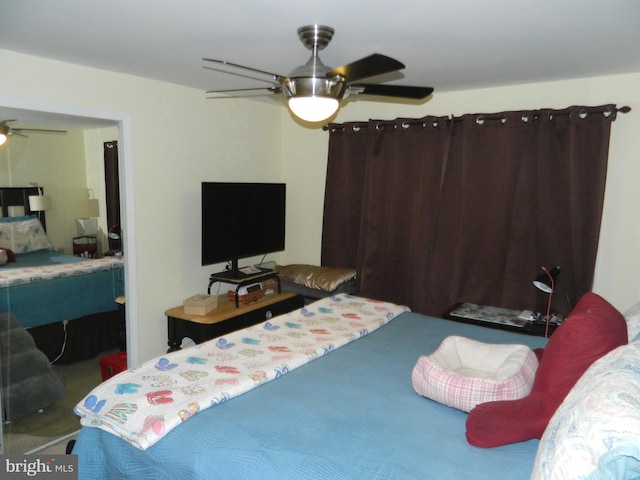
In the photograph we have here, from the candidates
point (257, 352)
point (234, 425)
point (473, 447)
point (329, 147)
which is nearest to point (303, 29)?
point (257, 352)

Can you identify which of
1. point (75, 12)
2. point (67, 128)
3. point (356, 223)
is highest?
point (75, 12)

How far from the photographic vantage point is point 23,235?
9.64 feet

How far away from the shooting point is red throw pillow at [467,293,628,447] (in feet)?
5.27

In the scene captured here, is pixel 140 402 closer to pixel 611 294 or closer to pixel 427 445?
pixel 427 445

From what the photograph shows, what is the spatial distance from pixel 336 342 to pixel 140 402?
107 centimetres

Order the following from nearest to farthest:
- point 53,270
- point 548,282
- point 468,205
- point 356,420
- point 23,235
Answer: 1. point 356,420
2. point 23,235
3. point 53,270
4. point 548,282
5. point 468,205

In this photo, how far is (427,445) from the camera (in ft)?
5.32

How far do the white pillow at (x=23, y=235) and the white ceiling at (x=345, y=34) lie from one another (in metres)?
0.63

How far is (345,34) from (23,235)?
2.30m

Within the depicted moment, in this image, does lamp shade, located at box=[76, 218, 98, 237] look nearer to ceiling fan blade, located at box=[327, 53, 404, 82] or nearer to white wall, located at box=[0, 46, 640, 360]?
white wall, located at box=[0, 46, 640, 360]

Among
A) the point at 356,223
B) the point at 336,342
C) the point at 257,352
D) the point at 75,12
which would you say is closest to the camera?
the point at 75,12

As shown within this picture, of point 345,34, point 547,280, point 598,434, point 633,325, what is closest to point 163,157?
point 345,34

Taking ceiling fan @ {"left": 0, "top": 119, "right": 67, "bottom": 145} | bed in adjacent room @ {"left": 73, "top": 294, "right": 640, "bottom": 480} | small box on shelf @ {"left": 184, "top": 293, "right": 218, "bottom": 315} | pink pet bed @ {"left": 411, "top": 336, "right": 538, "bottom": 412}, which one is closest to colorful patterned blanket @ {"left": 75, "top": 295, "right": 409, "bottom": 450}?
bed in adjacent room @ {"left": 73, "top": 294, "right": 640, "bottom": 480}

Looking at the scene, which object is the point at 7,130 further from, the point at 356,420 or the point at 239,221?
the point at 356,420
